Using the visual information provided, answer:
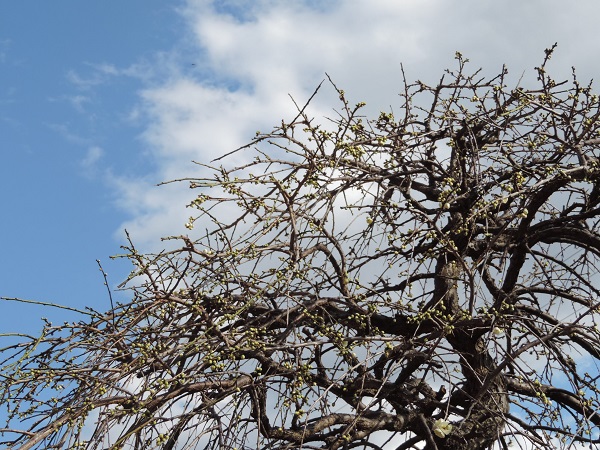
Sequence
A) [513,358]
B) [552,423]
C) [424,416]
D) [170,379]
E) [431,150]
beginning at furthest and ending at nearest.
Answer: [431,150], [424,416], [552,423], [513,358], [170,379]

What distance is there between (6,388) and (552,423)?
9.29 ft

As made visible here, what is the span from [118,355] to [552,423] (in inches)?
91.9

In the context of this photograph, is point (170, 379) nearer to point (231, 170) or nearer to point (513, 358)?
point (231, 170)

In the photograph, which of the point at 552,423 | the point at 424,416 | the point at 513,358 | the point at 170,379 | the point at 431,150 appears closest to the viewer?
the point at 170,379

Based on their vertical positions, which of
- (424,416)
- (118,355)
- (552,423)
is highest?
(118,355)

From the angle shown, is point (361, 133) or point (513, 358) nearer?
point (513, 358)

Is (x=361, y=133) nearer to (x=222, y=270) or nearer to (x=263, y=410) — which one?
(x=222, y=270)

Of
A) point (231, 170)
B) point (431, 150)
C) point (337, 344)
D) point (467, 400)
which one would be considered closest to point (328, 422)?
point (337, 344)

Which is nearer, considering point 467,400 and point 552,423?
point 552,423

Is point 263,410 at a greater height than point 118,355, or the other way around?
point 118,355

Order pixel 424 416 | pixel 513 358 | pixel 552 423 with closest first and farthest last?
pixel 513 358 → pixel 552 423 → pixel 424 416

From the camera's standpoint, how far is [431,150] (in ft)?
17.3

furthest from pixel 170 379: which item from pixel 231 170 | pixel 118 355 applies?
pixel 231 170

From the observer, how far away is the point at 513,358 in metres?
3.91
